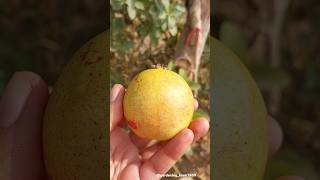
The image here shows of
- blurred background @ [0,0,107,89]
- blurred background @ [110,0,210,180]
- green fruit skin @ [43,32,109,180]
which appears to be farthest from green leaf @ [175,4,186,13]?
blurred background @ [0,0,107,89]

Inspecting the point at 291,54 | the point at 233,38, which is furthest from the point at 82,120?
the point at 291,54

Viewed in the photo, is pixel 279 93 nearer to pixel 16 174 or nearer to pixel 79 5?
pixel 79 5

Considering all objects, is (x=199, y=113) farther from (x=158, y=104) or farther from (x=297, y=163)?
(x=297, y=163)

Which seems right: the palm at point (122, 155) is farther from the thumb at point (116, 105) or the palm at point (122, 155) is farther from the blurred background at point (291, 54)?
the blurred background at point (291, 54)

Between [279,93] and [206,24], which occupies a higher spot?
[206,24]

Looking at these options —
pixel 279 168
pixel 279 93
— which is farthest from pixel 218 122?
pixel 279 93

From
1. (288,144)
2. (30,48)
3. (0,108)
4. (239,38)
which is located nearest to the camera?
(0,108)

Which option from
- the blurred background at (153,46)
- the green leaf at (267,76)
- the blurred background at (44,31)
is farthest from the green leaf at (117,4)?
the blurred background at (44,31)
